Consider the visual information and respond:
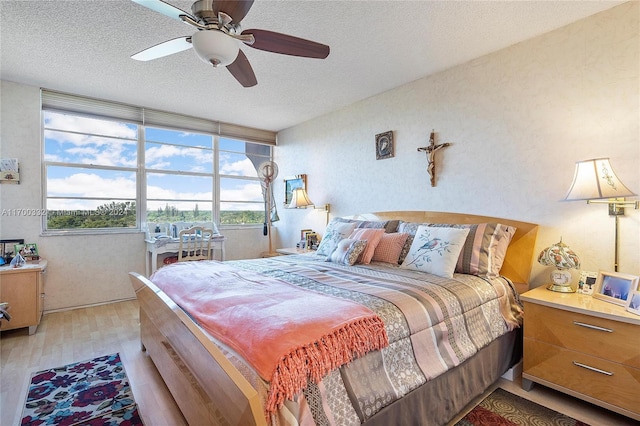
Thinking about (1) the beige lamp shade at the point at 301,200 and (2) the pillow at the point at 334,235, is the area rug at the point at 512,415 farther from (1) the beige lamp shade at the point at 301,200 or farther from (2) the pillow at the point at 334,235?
(1) the beige lamp shade at the point at 301,200

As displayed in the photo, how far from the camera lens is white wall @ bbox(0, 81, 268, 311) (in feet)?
10.6

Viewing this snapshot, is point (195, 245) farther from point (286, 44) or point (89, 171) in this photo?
point (286, 44)

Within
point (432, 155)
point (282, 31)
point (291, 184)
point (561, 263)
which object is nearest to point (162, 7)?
point (282, 31)

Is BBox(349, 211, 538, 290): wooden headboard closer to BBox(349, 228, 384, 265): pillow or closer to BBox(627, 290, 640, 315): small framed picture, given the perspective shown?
BBox(627, 290, 640, 315): small framed picture

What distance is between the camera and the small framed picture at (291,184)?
4641 mm

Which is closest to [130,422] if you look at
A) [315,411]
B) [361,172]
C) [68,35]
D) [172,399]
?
[172,399]

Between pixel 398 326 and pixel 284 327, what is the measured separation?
574 millimetres

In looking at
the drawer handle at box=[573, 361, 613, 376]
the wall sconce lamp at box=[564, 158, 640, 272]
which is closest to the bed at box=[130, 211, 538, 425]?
the drawer handle at box=[573, 361, 613, 376]

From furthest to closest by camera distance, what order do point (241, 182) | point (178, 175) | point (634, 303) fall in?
point (241, 182) → point (178, 175) → point (634, 303)

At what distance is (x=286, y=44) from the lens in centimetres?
177

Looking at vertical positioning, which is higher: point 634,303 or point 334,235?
point 334,235

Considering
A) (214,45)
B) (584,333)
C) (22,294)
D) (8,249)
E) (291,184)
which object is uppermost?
(214,45)

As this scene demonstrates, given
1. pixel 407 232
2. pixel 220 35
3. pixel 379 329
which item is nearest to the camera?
pixel 379 329

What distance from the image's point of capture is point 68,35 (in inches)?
91.4
